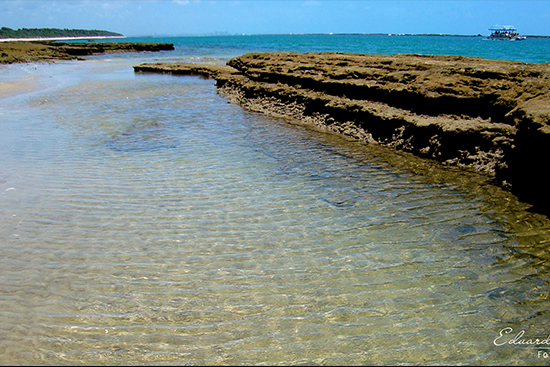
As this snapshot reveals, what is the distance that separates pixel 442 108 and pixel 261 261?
5863 millimetres

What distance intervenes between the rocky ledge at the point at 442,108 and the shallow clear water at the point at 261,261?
0.60m

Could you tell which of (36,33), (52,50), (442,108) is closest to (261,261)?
(442,108)

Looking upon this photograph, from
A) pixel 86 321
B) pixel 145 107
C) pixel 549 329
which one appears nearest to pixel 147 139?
pixel 145 107

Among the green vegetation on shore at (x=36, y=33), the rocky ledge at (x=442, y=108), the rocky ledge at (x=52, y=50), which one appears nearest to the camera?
the rocky ledge at (x=442, y=108)

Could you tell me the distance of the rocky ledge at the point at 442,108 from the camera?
5.55m

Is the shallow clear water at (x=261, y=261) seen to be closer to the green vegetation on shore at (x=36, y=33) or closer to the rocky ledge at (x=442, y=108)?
the rocky ledge at (x=442, y=108)

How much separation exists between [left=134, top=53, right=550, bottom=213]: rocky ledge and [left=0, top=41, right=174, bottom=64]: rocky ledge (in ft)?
114

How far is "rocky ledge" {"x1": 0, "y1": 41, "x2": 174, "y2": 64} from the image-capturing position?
37.0 meters

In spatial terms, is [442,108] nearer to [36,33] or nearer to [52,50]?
[52,50]

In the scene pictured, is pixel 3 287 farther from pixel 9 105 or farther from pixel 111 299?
pixel 9 105

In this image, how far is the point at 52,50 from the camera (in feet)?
155

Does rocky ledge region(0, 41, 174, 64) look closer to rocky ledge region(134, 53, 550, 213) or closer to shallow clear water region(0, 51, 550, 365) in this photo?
rocky ledge region(134, 53, 550, 213)

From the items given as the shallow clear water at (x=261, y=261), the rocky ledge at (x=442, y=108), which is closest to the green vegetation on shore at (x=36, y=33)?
the rocky ledge at (x=442, y=108)

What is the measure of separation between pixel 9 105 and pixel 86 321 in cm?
1327
